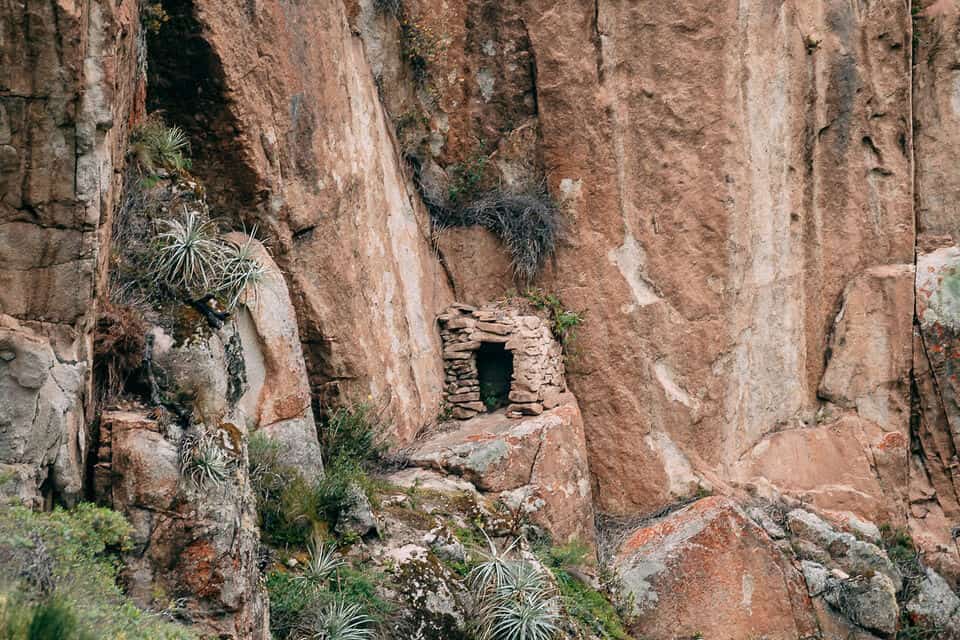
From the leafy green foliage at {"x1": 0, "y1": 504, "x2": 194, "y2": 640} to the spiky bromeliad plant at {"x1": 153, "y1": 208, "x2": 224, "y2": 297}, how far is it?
1755 mm

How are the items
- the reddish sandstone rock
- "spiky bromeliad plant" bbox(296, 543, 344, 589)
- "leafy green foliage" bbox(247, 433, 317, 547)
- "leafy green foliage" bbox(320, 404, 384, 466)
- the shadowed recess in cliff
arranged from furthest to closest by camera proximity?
"leafy green foliage" bbox(320, 404, 384, 466) → the reddish sandstone rock → the shadowed recess in cliff → "leafy green foliage" bbox(247, 433, 317, 547) → "spiky bromeliad plant" bbox(296, 543, 344, 589)

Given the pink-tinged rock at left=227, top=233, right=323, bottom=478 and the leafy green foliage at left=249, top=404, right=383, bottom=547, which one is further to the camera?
the pink-tinged rock at left=227, top=233, right=323, bottom=478

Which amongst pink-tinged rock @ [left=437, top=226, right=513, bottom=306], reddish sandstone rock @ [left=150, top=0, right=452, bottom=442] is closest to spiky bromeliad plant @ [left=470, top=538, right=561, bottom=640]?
reddish sandstone rock @ [left=150, top=0, right=452, bottom=442]

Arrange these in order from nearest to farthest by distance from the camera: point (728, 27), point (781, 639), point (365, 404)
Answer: point (365, 404) < point (781, 639) < point (728, 27)

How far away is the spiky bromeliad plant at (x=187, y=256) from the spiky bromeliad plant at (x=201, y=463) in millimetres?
1152

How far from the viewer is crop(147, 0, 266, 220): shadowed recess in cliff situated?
759 cm

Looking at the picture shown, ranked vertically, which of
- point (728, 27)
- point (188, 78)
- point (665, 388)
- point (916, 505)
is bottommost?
point (916, 505)

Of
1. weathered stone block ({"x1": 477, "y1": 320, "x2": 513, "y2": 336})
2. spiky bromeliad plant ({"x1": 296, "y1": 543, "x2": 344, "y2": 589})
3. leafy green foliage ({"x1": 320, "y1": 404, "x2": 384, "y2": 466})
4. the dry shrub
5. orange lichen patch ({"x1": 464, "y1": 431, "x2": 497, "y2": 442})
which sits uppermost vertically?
the dry shrub

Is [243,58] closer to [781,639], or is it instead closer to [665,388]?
[665,388]

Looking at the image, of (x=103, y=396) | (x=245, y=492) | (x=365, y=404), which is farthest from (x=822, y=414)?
(x=103, y=396)

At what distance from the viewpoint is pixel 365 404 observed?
9.13m

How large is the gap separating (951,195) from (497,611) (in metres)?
7.87

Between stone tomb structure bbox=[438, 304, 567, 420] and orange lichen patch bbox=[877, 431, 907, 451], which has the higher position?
stone tomb structure bbox=[438, 304, 567, 420]

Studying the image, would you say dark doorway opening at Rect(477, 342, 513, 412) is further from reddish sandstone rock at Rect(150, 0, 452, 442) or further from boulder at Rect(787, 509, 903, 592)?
boulder at Rect(787, 509, 903, 592)
